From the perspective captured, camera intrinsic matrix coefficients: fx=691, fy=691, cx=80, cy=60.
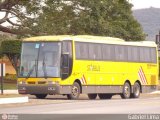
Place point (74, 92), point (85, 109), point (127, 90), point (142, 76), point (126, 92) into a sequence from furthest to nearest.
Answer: point (142, 76), point (127, 90), point (126, 92), point (74, 92), point (85, 109)

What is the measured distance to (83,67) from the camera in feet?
125

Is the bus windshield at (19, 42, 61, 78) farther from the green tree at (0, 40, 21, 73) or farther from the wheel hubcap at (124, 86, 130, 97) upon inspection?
the green tree at (0, 40, 21, 73)

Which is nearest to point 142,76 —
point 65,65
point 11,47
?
point 65,65

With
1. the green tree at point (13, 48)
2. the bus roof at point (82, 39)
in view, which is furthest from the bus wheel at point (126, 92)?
the green tree at point (13, 48)

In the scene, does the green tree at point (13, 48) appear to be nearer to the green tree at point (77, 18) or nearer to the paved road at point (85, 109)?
the green tree at point (77, 18)

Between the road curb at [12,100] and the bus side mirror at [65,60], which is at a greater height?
the bus side mirror at [65,60]

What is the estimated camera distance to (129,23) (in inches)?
2650

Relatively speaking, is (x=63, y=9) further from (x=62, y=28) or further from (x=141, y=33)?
(x=141, y=33)

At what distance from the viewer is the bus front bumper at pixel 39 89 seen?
36250 millimetres

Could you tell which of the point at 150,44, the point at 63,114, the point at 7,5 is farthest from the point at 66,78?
the point at 7,5

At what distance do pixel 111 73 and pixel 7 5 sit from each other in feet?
45.5

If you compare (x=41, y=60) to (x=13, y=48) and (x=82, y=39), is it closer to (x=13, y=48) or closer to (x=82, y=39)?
(x=82, y=39)

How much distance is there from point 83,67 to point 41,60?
270cm

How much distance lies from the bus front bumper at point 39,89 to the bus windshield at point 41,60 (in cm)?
58
